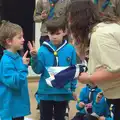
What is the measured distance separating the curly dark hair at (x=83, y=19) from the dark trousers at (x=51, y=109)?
1444 millimetres

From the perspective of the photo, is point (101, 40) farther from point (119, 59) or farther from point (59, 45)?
point (59, 45)

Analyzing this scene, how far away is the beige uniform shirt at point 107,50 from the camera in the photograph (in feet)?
7.67

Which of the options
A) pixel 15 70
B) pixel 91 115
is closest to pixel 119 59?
pixel 15 70

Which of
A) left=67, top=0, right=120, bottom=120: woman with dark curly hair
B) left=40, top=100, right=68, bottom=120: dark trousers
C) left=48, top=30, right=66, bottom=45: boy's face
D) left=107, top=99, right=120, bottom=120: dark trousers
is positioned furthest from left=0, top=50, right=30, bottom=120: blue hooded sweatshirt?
left=107, top=99, right=120, bottom=120: dark trousers

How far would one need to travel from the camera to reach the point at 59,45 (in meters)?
3.95

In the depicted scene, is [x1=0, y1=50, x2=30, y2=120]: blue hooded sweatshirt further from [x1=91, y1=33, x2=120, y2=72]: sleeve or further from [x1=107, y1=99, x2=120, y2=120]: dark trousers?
[x1=91, y1=33, x2=120, y2=72]: sleeve

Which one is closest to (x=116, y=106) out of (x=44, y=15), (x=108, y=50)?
(x=108, y=50)

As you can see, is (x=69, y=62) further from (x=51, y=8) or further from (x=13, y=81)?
(x=51, y=8)

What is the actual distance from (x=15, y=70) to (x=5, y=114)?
1.42ft

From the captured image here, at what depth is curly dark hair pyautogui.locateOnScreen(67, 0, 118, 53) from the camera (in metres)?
2.53

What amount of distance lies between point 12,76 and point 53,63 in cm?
54

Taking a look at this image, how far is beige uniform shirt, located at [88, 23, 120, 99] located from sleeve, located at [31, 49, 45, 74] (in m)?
1.28

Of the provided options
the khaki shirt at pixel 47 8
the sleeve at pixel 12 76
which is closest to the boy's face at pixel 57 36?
the sleeve at pixel 12 76

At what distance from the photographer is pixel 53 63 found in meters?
3.87
